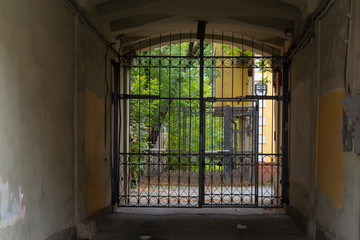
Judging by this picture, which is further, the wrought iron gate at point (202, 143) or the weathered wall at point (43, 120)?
the wrought iron gate at point (202, 143)

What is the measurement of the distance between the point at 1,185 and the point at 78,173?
2117 millimetres

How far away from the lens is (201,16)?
7.41 metres

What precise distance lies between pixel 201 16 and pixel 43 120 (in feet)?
14.6

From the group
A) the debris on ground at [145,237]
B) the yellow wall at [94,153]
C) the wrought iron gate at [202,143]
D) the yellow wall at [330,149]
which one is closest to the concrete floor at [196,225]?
the debris on ground at [145,237]

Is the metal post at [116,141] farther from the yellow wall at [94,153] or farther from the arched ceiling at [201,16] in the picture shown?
the arched ceiling at [201,16]

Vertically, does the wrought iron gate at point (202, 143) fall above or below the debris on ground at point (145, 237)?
above

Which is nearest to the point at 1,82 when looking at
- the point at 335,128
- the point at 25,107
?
the point at 25,107

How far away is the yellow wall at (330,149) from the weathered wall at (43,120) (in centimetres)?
335

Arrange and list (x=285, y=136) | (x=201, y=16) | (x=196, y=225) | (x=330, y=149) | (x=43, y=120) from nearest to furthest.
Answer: (x=43, y=120), (x=330, y=149), (x=196, y=225), (x=201, y=16), (x=285, y=136)

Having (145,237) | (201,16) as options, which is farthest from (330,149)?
(201,16)

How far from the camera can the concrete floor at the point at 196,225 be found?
18.7 ft

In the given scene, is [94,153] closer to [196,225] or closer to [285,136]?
[196,225]

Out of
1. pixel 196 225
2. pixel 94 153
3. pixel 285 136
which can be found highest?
pixel 285 136

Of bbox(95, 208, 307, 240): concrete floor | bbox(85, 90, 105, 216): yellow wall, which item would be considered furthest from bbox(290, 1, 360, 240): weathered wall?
bbox(85, 90, 105, 216): yellow wall
